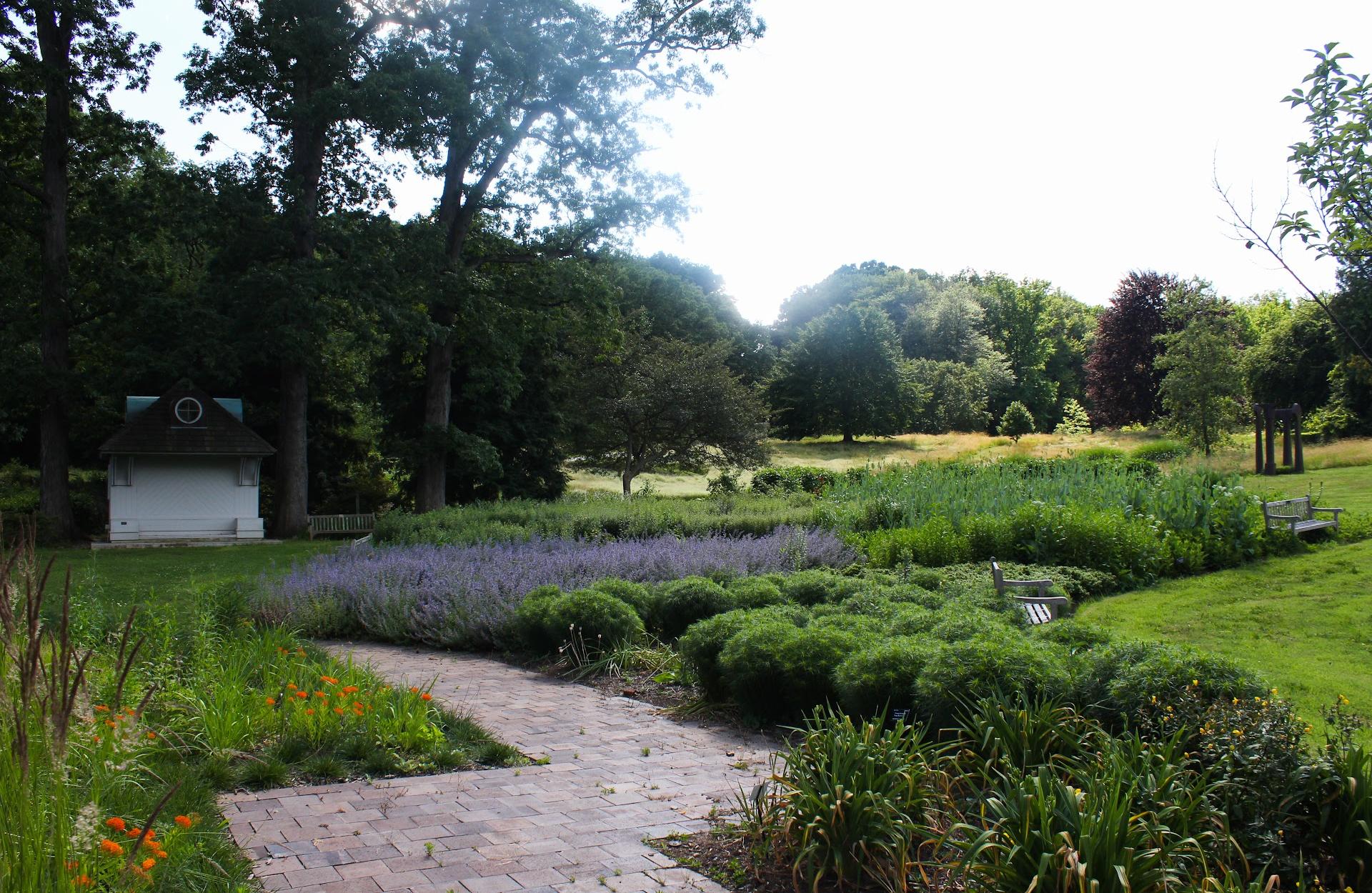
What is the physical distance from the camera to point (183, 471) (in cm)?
2194

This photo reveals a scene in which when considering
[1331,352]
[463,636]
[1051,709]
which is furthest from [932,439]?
[1051,709]

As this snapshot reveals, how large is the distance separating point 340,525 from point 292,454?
2039 mm

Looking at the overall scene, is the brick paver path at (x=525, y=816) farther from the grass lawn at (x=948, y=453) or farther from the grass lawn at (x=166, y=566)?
the grass lawn at (x=948, y=453)

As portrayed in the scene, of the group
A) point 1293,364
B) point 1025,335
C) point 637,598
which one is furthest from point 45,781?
point 1025,335

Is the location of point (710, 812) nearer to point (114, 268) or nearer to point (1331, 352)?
point (114, 268)

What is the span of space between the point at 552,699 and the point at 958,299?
57.8 metres

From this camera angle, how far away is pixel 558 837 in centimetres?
378

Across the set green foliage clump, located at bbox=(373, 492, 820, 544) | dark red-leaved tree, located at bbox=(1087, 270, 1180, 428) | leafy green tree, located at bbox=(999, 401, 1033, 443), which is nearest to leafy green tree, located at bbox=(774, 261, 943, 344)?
leafy green tree, located at bbox=(999, 401, 1033, 443)

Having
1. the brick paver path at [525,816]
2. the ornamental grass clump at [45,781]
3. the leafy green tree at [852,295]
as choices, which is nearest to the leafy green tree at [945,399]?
the leafy green tree at [852,295]

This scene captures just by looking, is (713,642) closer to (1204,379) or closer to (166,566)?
(166,566)

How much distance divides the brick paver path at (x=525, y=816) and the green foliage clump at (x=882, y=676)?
1.97ft

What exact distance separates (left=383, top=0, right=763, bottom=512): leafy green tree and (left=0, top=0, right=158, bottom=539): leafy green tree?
6378mm

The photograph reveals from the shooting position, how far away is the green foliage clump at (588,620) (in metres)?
7.51

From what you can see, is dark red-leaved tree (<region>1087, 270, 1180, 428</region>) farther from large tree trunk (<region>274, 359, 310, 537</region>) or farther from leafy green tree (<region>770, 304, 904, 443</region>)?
large tree trunk (<region>274, 359, 310, 537</region>)
